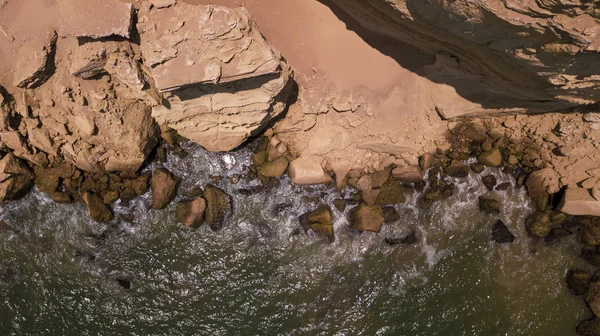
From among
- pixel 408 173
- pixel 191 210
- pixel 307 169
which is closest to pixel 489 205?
pixel 408 173

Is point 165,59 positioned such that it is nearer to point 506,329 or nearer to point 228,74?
point 228,74

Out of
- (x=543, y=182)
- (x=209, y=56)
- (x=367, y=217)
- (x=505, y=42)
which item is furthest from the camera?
(x=367, y=217)

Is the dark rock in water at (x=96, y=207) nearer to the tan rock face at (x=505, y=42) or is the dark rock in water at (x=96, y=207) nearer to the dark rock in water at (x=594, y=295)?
the tan rock face at (x=505, y=42)

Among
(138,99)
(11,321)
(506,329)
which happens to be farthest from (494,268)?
(11,321)

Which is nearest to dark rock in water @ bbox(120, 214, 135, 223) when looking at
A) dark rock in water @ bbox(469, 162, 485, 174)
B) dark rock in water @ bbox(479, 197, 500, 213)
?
dark rock in water @ bbox(469, 162, 485, 174)

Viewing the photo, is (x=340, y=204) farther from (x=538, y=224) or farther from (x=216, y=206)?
(x=538, y=224)

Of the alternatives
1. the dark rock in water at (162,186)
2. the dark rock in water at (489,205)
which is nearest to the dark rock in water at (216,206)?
the dark rock in water at (162,186)
